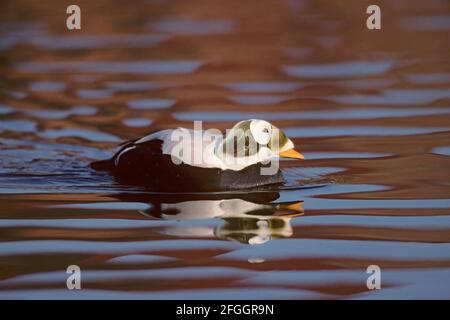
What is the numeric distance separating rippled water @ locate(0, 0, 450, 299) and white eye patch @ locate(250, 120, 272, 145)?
1.26ft

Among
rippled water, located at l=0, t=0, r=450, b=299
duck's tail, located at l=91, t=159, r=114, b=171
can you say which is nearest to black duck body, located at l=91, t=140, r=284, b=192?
rippled water, located at l=0, t=0, r=450, b=299

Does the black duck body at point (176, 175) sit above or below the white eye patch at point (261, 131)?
below

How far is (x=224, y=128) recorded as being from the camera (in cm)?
990

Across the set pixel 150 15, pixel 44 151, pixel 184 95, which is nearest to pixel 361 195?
pixel 44 151

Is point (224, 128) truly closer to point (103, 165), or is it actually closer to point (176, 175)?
point (103, 165)

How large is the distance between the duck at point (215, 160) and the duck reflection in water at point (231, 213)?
0.59ft

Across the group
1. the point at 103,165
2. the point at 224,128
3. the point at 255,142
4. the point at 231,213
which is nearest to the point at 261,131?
the point at 255,142

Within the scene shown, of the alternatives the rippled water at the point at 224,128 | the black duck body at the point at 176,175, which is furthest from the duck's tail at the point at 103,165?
the black duck body at the point at 176,175

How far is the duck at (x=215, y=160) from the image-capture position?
8.00m

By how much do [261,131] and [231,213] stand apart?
102cm

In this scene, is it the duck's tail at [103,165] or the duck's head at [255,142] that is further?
Answer: the duck's tail at [103,165]

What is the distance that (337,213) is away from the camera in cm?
732

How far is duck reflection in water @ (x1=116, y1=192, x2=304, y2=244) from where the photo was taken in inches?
268

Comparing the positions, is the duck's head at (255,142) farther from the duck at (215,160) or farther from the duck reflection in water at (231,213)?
the duck reflection in water at (231,213)
